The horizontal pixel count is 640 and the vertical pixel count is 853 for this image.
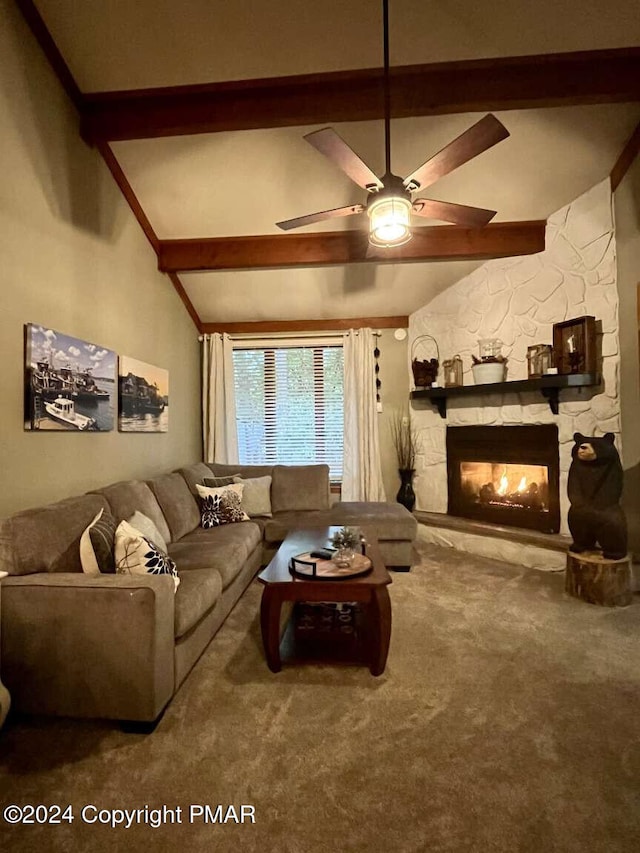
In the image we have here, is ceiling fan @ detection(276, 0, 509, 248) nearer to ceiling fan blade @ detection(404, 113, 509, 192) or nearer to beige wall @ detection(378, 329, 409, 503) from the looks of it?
ceiling fan blade @ detection(404, 113, 509, 192)

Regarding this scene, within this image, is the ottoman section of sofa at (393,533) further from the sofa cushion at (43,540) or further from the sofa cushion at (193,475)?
the sofa cushion at (43,540)

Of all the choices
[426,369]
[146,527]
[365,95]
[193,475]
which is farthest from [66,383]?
[426,369]

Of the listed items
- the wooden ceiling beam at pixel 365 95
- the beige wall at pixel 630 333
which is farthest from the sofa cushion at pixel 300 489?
the wooden ceiling beam at pixel 365 95

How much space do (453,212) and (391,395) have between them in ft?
8.92

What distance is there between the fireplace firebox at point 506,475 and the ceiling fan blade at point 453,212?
202 cm

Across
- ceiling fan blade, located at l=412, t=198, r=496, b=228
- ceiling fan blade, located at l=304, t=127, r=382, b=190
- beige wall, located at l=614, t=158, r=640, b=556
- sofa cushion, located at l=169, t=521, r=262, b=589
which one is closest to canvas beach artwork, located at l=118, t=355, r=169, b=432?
sofa cushion, located at l=169, t=521, r=262, b=589

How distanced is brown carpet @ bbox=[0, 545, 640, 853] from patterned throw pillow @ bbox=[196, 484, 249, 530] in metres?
1.33

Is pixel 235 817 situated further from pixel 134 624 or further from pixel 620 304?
pixel 620 304

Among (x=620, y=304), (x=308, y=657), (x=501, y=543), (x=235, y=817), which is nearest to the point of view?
(x=235, y=817)

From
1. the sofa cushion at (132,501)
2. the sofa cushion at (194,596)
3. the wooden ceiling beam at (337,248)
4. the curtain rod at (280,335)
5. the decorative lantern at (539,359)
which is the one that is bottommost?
the sofa cushion at (194,596)

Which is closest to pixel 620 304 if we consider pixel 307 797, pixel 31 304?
pixel 307 797

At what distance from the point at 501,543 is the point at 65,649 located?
134 inches

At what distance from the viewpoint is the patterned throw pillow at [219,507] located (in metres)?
3.49

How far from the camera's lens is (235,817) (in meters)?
1.29
